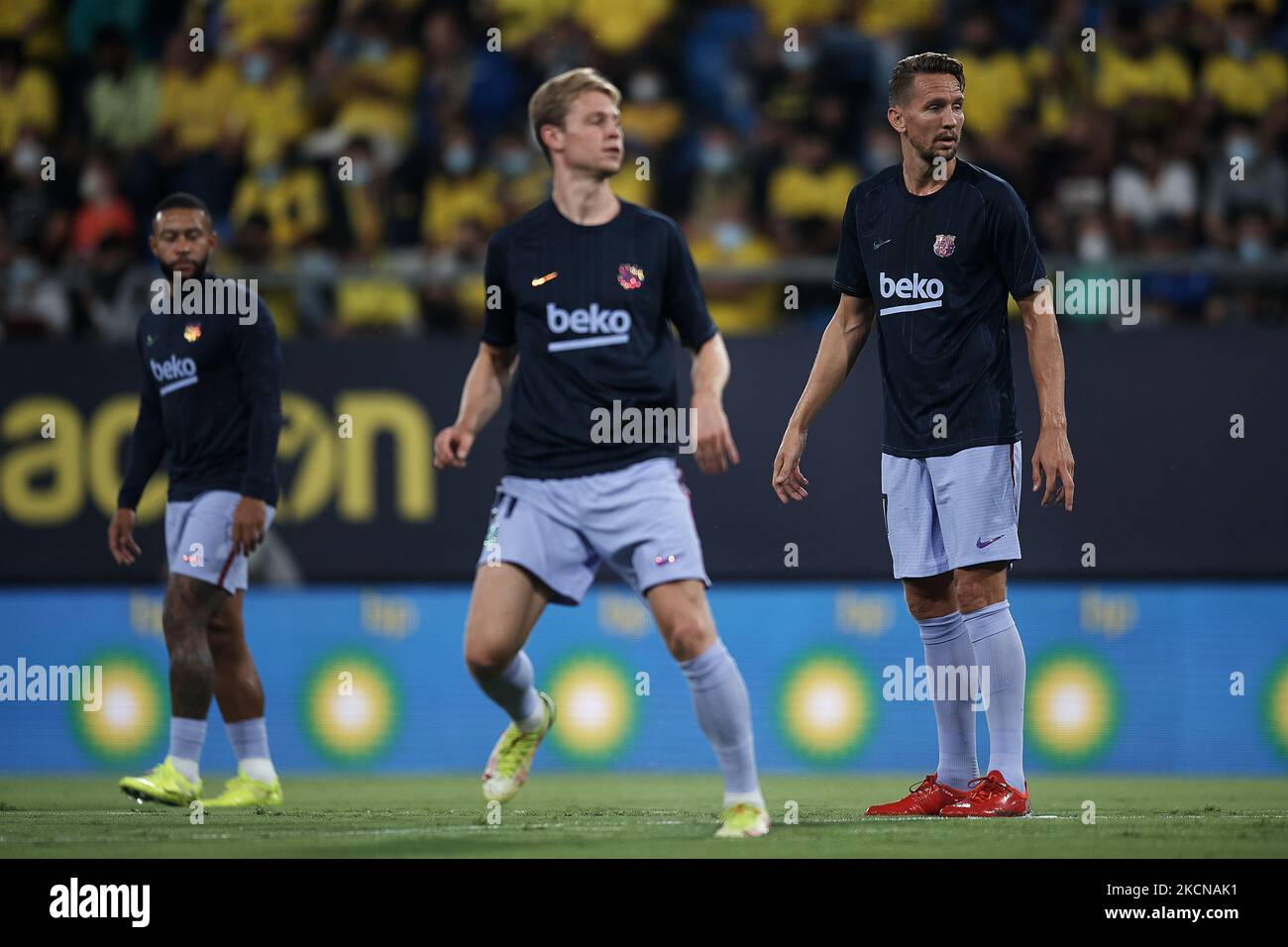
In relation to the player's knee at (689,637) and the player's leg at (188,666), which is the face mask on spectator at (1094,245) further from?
the player's knee at (689,637)

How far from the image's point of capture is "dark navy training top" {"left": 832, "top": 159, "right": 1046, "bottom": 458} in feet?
21.2

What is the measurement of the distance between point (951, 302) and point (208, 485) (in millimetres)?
3074

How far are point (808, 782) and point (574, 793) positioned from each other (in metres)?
1.30

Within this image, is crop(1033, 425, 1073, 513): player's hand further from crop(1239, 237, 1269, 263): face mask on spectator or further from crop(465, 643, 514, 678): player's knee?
→ crop(1239, 237, 1269, 263): face mask on spectator

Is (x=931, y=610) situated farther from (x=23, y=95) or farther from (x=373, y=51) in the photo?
(x=23, y=95)

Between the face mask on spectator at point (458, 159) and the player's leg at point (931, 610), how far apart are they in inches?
208

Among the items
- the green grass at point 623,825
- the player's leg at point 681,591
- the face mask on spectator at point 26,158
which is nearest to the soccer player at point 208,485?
the green grass at point 623,825

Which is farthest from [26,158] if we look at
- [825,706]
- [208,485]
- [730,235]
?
[825,706]

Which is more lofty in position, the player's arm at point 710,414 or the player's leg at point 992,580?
the player's arm at point 710,414

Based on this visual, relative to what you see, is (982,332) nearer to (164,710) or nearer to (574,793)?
(574,793)

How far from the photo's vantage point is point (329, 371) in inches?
397

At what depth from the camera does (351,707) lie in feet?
33.2

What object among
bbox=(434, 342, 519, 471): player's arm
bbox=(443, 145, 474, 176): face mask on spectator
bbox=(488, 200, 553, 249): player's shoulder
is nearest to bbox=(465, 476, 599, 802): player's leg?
bbox=(434, 342, 519, 471): player's arm

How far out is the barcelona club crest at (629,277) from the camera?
6.05 meters
